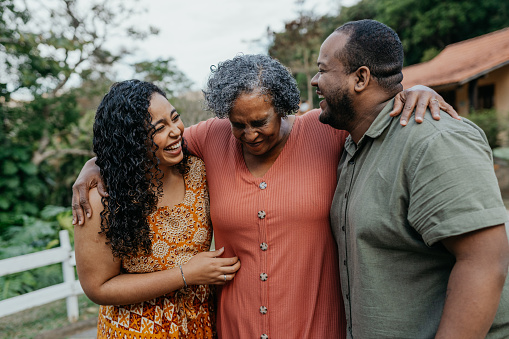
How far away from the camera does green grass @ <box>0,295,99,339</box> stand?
5088 millimetres

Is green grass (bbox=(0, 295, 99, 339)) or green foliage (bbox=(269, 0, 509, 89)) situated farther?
green foliage (bbox=(269, 0, 509, 89))

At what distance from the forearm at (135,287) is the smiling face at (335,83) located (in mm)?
1174

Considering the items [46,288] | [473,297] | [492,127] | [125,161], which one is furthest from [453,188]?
[492,127]

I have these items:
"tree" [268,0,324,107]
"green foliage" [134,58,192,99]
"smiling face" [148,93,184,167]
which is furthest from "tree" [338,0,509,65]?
"smiling face" [148,93,184,167]

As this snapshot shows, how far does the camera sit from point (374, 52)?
5.80ft

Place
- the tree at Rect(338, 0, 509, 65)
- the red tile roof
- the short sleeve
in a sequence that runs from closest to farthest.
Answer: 1. the short sleeve
2. the red tile roof
3. the tree at Rect(338, 0, 509, 65)

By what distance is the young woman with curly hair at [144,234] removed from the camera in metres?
2.11

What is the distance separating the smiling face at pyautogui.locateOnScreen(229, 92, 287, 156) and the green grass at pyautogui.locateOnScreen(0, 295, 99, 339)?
14.4 ft

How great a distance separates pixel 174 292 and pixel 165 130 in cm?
93

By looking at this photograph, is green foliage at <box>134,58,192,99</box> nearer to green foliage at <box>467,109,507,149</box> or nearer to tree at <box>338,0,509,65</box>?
green foliage at <box>467,109,507,149</box>

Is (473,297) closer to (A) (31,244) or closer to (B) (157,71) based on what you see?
(A) (31,244)

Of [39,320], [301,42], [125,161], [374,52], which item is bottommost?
[39,320]

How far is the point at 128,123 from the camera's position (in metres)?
2.09

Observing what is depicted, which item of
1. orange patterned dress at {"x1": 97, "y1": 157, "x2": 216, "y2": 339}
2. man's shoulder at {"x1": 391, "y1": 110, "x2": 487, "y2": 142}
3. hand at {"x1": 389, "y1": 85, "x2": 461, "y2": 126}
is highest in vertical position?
hand at {"x1": 389, "y1": 85, "x2": 461, "y2": 126}
